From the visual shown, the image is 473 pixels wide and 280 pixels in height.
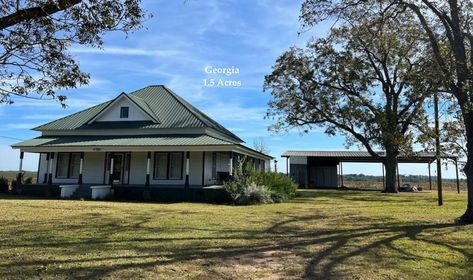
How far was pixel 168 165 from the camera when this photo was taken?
2636 cm

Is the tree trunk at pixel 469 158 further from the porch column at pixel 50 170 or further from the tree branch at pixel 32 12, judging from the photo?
the porch column at pixel 50 170

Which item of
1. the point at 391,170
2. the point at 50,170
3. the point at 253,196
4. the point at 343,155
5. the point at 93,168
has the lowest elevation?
the point at 253,196

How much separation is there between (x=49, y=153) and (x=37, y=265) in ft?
73.0

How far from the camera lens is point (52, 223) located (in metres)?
12.0

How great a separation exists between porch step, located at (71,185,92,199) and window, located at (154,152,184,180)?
385 cm

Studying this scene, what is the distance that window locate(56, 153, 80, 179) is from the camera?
91.4ft

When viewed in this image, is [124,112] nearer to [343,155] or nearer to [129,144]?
[129,144]

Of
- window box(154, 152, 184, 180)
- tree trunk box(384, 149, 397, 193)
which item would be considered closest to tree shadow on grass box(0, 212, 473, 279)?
window box(154, 152, 184, 180)

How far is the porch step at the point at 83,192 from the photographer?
24528 millimetres

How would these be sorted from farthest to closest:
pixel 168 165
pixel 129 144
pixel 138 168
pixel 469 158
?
pixel 138 168 → pixel 168 165 → pixel 129 144 → pixel 469 158

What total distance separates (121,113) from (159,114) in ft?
7.87

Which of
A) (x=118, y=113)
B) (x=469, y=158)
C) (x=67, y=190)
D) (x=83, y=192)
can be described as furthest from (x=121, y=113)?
(x=469, y=158)

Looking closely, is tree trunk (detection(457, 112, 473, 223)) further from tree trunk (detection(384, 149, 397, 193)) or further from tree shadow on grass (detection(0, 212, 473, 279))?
tree trunk (detection(384, 149, 397, 193))

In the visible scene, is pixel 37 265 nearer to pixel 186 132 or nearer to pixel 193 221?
pixel 193 221
